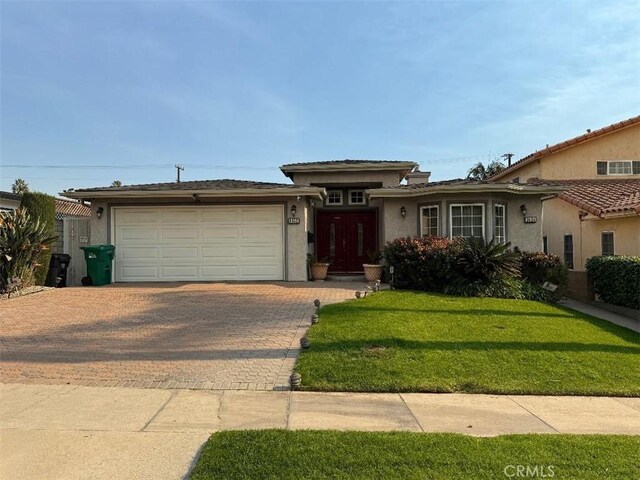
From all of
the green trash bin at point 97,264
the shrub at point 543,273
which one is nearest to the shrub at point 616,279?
the shrub at point 543,273

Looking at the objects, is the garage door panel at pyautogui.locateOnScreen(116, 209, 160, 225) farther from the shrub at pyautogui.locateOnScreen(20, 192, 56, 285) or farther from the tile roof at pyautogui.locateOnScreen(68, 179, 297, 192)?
the shrub at pyautogui.locateOnScreen(20, 192, 56, 285)

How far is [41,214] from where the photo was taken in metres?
12.7

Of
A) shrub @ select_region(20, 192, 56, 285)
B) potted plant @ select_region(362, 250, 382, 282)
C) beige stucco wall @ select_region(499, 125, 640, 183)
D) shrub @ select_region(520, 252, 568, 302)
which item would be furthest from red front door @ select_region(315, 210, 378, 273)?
beige stucco wall @ select_region(499, 125, 640, 183)

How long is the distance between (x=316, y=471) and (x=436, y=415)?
181 centimetres

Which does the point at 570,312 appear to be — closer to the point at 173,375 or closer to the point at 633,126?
the point at 173,375

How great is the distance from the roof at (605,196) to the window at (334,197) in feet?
25.6

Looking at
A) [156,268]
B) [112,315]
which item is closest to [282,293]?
[112,315]

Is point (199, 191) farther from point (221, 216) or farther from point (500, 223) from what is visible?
point (500, 223)

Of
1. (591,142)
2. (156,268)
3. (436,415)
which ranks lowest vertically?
(436,415)

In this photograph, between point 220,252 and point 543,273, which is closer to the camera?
point 543,273

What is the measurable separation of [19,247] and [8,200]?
26.0ft

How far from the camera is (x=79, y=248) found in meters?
14.4

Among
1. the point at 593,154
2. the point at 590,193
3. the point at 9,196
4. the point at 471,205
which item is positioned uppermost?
the point at 593,154

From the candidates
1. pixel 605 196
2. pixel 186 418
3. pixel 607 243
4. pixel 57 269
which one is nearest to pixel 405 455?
pixel 186 418
